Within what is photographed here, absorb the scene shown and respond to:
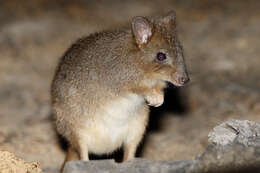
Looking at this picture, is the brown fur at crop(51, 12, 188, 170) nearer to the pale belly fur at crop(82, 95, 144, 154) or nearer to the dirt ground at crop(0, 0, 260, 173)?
the pale belly fur at crop(82, 95, 144, 154)

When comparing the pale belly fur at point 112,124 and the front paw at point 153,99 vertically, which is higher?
the front paw at point 153,99

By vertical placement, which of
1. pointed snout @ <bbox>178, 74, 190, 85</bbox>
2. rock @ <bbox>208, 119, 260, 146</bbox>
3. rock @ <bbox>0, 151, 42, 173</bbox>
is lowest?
rock @ <bbox>0, 151, 42, 173</bbox>

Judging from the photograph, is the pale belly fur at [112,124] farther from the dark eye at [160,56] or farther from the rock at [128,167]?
the rock at [128,167]

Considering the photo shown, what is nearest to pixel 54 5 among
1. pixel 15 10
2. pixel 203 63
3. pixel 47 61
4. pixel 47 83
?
pixel 15 10

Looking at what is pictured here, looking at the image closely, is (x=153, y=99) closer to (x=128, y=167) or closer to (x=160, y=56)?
(x=160, y=56)

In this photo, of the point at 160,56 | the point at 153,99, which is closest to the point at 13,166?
the point at 153,99

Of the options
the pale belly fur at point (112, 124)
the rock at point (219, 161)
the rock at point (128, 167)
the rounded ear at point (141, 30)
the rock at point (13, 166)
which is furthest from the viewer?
the pale belly fur at point (112, 124)

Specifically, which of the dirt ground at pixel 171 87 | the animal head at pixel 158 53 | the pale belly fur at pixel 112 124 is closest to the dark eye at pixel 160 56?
the animal head at pixel 158 53

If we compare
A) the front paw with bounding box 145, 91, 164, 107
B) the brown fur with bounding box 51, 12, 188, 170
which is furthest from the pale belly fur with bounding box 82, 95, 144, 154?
the front paw with bounding box 145, 91, 164, 107
